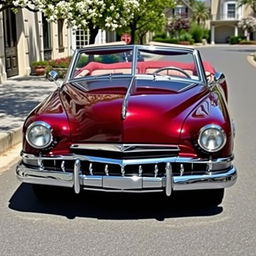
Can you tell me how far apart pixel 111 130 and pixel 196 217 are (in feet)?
3.82

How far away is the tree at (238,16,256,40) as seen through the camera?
67.1m

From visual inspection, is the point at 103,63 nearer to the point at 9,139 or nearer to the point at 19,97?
the point at 9,139

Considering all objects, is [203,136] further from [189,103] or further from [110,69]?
[110,69]

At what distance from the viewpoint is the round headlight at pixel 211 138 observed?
434 cm

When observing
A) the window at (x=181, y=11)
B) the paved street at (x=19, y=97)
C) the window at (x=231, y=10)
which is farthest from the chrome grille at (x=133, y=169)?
the window at (x=181, y=11)

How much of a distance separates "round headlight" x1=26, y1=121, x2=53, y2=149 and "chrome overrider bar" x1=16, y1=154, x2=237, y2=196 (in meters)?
0.14

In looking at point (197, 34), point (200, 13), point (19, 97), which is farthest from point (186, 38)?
point (19, 97)

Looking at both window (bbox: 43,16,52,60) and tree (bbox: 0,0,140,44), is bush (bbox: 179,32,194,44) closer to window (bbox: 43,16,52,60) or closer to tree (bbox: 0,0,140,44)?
window (bbox: 43,16,52,60)

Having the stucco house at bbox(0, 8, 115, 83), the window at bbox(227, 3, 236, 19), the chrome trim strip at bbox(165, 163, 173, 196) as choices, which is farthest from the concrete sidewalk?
the window at bbox(227, 3, 236, 19)

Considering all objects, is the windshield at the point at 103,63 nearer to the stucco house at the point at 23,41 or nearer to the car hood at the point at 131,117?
the car hood at the point at 131,117

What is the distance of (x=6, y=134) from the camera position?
7.46 metres

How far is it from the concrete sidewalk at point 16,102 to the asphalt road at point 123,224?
77.9 inches

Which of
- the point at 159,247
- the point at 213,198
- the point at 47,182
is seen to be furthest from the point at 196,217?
the point at 47,182

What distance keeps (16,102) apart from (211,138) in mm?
7586
